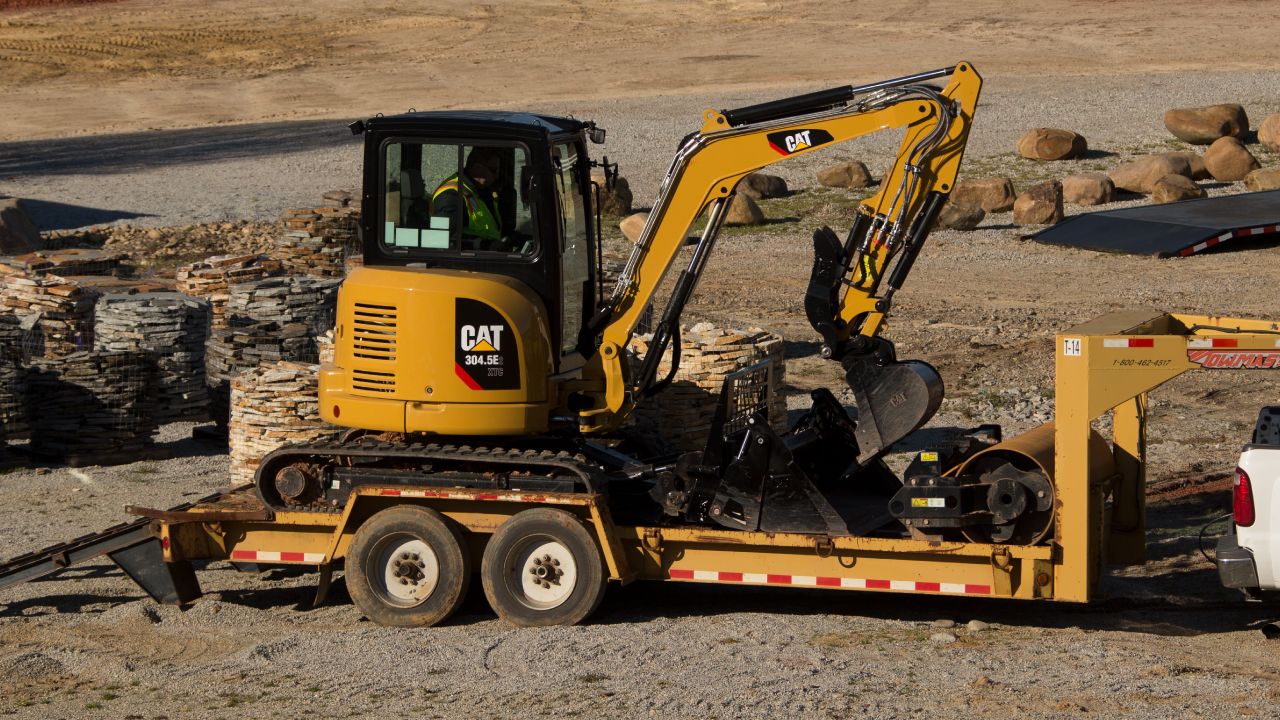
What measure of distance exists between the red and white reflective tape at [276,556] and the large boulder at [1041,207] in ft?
66.9

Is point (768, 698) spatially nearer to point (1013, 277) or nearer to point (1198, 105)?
point (1013, 277)

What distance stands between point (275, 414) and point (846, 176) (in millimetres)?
20461

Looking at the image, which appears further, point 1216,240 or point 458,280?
point 1216,240

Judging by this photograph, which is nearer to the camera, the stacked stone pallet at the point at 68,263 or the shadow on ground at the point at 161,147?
the stacked stone pallet at the point at 68,263

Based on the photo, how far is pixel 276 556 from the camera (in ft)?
38.5

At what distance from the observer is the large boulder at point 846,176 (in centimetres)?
3306

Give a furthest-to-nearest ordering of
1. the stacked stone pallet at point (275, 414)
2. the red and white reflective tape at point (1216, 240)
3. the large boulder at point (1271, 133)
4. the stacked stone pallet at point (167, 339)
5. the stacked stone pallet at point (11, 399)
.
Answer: the large boulder at point (1271, 133)
the red and white reflective tape at point (1216, 240)
the stacked stone pallet at point (167, 339)
the stacked stone pallet at point (11, 399)
the stacked stone pallet at point (275, 414)

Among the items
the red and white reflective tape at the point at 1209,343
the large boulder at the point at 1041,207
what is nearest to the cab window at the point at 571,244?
the red and white reflective tape at the point at 1209,343

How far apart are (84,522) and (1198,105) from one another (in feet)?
108

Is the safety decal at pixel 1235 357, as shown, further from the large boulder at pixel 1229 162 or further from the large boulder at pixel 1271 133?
the large boulder at pixel 1271 133

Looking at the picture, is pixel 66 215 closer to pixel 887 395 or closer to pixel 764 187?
pixel 764 187

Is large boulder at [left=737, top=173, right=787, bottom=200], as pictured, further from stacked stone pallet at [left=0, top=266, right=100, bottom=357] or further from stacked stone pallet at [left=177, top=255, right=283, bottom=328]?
stacked stone pallet at [left=0, top=266, right=100, bottom=357]

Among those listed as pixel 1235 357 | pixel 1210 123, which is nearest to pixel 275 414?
pixel 1235 357

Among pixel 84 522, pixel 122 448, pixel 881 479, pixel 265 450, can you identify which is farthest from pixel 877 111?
pixel 122 448
